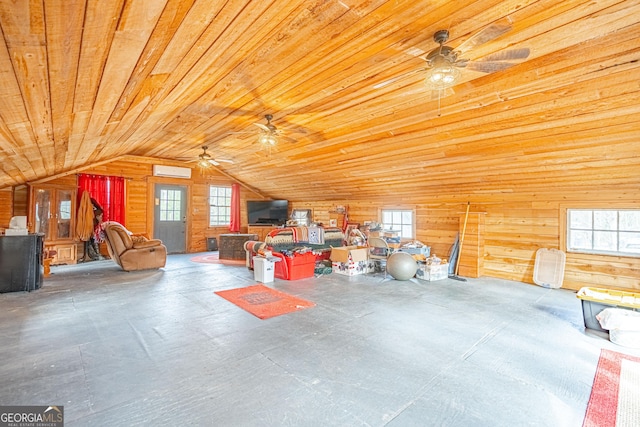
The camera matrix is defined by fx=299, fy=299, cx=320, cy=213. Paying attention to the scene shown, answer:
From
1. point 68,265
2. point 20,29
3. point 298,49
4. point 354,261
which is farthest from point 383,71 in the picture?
point 68,265

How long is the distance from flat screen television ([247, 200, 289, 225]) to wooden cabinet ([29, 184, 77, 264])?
426 cm

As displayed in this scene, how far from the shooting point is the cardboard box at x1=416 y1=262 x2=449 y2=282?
17.8ft

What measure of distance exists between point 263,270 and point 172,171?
482 cm

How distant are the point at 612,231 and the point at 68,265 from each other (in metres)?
10.1

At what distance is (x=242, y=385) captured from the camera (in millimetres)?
2141

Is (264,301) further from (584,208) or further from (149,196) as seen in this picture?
(149,196)

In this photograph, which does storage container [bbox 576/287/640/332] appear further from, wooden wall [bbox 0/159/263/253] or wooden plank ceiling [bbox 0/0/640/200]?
wooden wall [bbox 0/159/263/253]

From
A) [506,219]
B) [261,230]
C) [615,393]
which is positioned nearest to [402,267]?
[506,219]

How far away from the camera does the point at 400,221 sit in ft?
23.6

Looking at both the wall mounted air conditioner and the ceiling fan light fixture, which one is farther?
the wall mounted air conditioner

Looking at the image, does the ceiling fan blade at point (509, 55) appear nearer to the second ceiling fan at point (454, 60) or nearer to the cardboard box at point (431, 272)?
the second ceiling fan at point (454, 60)

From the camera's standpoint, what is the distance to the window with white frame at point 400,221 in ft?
23.0

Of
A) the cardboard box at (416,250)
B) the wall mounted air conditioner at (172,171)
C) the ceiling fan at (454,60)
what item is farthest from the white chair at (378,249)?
the wall mounted air conditioner at (172,171)

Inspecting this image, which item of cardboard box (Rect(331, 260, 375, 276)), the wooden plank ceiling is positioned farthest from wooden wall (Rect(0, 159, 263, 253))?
cardboard box (Rect(331, 260, 375, 276))
